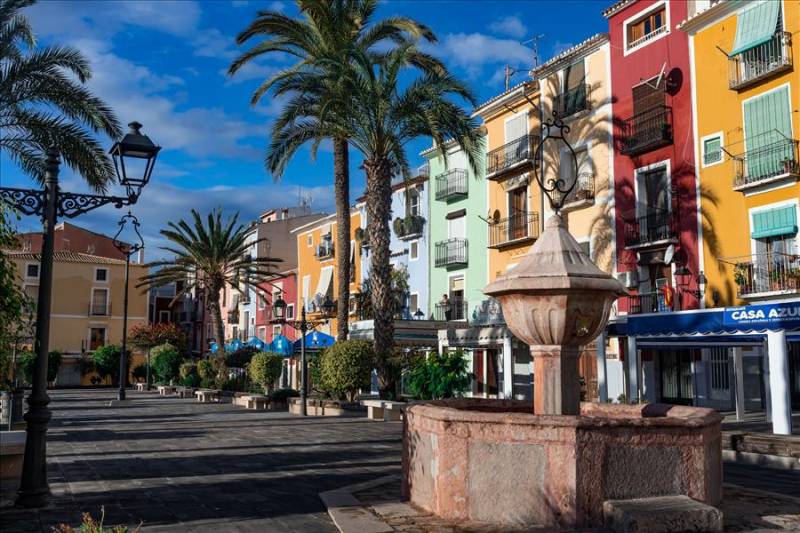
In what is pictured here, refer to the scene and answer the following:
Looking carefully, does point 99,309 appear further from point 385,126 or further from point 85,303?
point 385,126

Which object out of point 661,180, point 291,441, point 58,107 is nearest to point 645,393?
point 661,180

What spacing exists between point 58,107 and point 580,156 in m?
18.4

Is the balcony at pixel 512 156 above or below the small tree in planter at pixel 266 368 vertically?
above

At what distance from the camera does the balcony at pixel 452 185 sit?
3350 centimetres

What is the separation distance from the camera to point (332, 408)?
22734mm

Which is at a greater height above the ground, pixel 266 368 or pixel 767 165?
pixel 767 165

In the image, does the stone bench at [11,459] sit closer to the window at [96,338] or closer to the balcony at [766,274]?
the balcony at [766,274]

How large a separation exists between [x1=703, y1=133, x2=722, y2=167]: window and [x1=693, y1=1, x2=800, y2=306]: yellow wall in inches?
5.6

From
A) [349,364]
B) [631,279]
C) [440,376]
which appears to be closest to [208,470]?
[440,376]

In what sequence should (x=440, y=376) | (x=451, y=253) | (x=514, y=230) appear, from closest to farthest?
(x=440, y=376), (x=514, y=230), (x=451, y=253)

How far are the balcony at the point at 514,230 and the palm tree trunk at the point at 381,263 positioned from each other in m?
8.29

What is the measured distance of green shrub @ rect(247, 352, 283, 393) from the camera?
2975 cm

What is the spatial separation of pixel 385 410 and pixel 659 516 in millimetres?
14312

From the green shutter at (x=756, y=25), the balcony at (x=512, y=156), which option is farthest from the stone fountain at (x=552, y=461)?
the balcony at (x=512, y=156)
